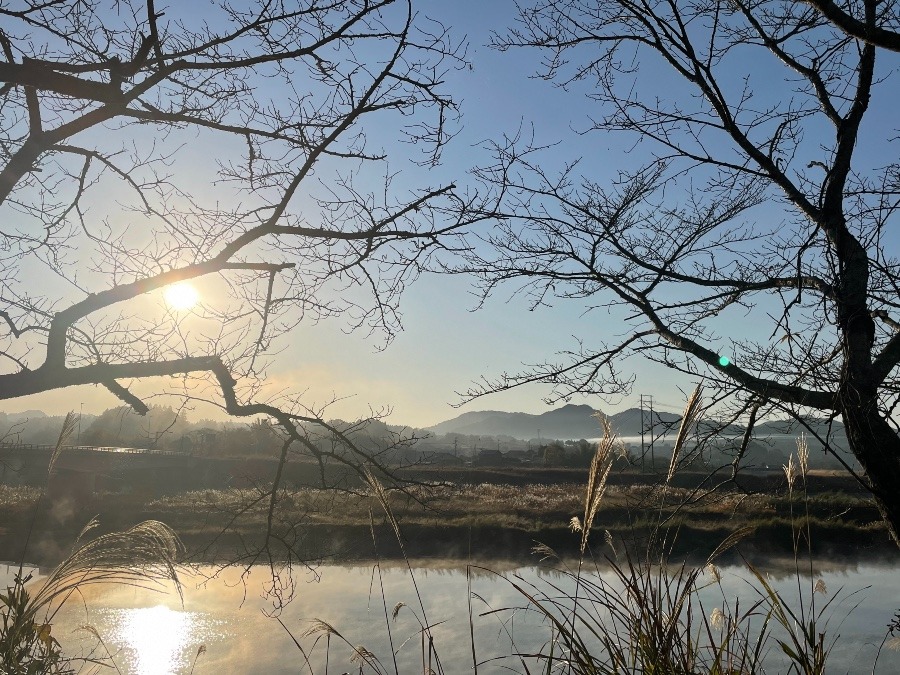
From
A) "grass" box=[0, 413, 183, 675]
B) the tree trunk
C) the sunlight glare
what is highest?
the tree trunk

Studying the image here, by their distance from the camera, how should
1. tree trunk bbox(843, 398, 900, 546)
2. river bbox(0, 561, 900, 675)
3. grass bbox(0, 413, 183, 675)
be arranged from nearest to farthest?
grass bbox(0, 413, 183, 675)
tree trunk bbox(843, 398, 900, 546)
river bbox(0, 561, 900, 675)

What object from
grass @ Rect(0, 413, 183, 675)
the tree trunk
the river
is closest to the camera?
grass @ Rect(0, 413, 183, 675)

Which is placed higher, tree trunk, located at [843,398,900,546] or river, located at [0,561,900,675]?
tree trunk, located at [843,398,900,546]

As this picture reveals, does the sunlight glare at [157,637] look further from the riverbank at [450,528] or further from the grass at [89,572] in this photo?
the grass at [89,572]

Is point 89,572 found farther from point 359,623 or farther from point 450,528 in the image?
point 450,528

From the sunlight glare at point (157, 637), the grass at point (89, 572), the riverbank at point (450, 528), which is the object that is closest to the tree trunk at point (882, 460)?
the grass at point (89, 572)

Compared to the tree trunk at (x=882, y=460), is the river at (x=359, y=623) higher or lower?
lower

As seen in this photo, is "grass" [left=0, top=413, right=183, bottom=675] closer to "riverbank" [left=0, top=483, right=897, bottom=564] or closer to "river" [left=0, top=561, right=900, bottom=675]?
"river" [left=0, top=561, right=900, bottom=675]

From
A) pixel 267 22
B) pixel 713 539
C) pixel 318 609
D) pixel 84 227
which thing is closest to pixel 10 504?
pixel 318 609

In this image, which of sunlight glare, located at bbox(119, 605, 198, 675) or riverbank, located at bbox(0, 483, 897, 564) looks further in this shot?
riverbank, located at bbox(0, 483, 897, 564)

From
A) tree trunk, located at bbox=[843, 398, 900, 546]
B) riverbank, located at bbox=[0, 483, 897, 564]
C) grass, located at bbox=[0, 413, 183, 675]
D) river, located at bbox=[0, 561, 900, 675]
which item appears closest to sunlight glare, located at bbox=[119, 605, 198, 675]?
river, located at bbox=[0, 561, 900, 675]

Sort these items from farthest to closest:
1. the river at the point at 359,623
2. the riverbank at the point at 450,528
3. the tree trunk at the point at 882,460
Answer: the riverbank at the point at 450,528 < the river at the point at 359,623 < the tree trunk at the point at 882,460

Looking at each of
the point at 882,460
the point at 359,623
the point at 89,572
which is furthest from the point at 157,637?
the point at 882,460

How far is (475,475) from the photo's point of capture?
42.7 meters
